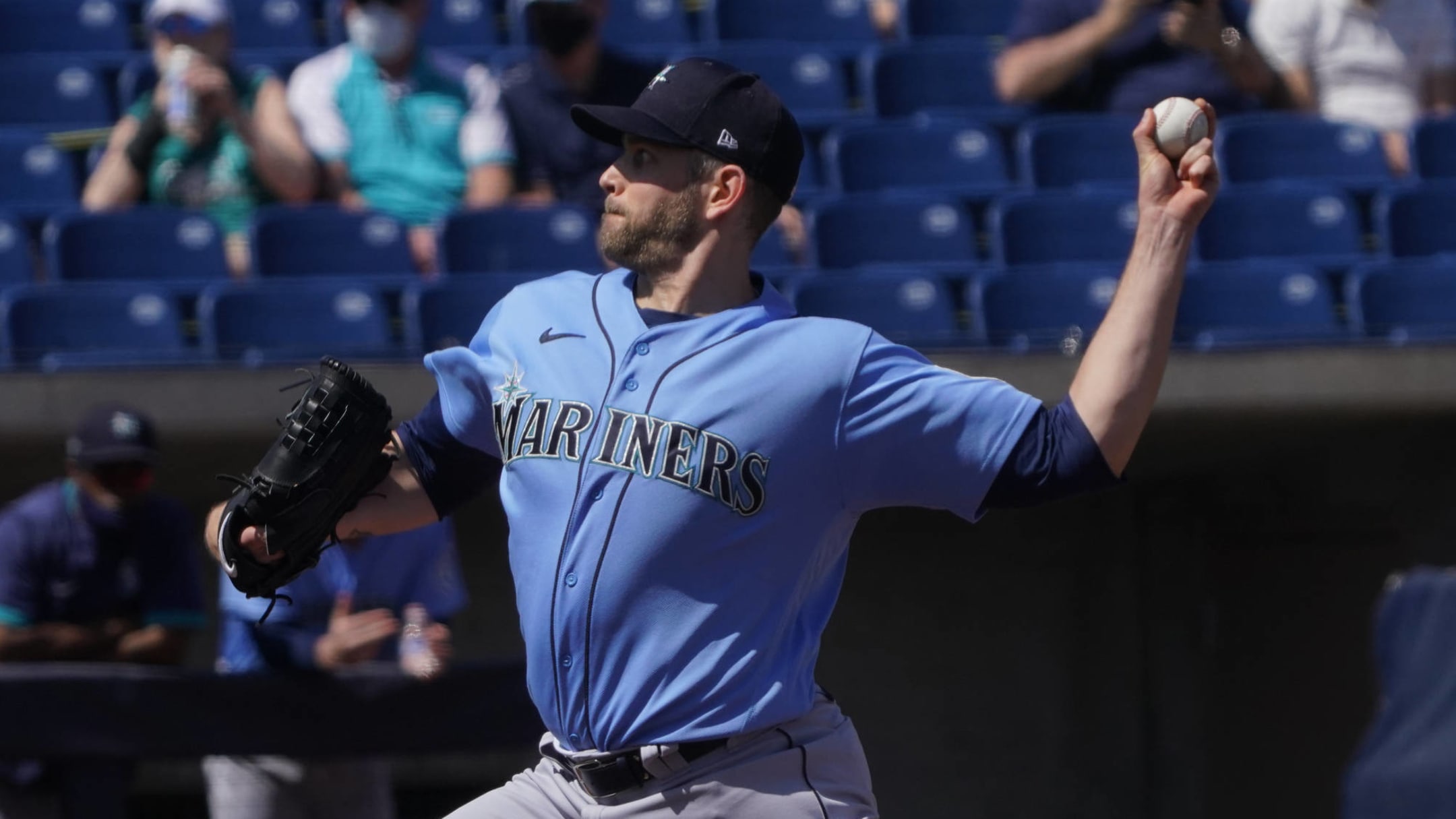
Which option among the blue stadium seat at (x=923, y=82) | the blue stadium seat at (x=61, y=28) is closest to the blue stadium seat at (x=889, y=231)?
the blue stadium seat at (x=923, y=82)

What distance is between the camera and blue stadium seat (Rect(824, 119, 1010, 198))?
261 inches

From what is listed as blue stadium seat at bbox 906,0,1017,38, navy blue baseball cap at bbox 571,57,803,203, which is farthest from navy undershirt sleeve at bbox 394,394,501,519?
blue stadium seat at bbox 906,0,1017,38

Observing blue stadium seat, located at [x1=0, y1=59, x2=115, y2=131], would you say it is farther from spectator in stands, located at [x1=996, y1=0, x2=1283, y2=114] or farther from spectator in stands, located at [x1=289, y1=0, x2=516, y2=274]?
spectator in stands, located at [x1=996, y1=0, x2=1283, y2=114]

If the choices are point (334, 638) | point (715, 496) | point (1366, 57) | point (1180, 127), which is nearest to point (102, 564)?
point (334, 638)

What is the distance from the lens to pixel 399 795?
417 centimetres

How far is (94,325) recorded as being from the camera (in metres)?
5.59

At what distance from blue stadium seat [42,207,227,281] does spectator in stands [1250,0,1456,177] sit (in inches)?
151

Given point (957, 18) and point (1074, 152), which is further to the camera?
point (957, 18)

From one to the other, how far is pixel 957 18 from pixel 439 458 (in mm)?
5593

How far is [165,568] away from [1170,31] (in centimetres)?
382

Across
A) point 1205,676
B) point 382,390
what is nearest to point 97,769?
point 382,390

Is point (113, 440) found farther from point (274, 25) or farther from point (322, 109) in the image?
point (274, 25)

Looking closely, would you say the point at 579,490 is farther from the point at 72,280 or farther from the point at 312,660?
the point at 72,280

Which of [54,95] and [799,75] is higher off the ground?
[54,95]
